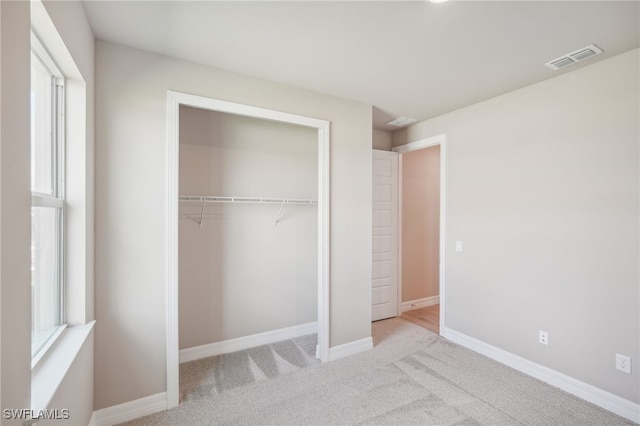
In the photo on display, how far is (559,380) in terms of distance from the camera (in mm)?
2371

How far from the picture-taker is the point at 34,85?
4.36 feet

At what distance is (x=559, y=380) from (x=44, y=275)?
3.67 metres

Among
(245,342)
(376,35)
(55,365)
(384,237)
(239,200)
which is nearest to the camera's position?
(55,365)

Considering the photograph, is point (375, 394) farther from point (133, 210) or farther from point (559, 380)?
point (133, 210)

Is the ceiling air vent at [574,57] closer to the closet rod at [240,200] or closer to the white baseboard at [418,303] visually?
the closet rod at [240,200]

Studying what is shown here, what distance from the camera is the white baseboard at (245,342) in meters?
2.80

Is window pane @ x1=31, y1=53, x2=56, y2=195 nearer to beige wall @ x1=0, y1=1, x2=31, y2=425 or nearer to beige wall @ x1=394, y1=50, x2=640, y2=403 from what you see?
beige wall @ x1=0, y1=1, x2=31, y2=425

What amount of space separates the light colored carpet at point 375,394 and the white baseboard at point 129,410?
5cm

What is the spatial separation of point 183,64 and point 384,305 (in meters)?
3.55

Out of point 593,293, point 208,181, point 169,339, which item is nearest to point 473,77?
point 593,293

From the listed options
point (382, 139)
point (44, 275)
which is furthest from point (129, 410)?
point (382, 139)

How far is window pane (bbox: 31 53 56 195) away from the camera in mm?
1316

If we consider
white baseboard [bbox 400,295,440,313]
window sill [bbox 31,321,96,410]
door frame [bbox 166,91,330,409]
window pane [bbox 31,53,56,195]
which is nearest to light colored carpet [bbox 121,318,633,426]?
door frame [bbox 166,91,330,409]

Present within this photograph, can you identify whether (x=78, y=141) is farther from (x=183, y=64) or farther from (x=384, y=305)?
(x=384, y=305)
